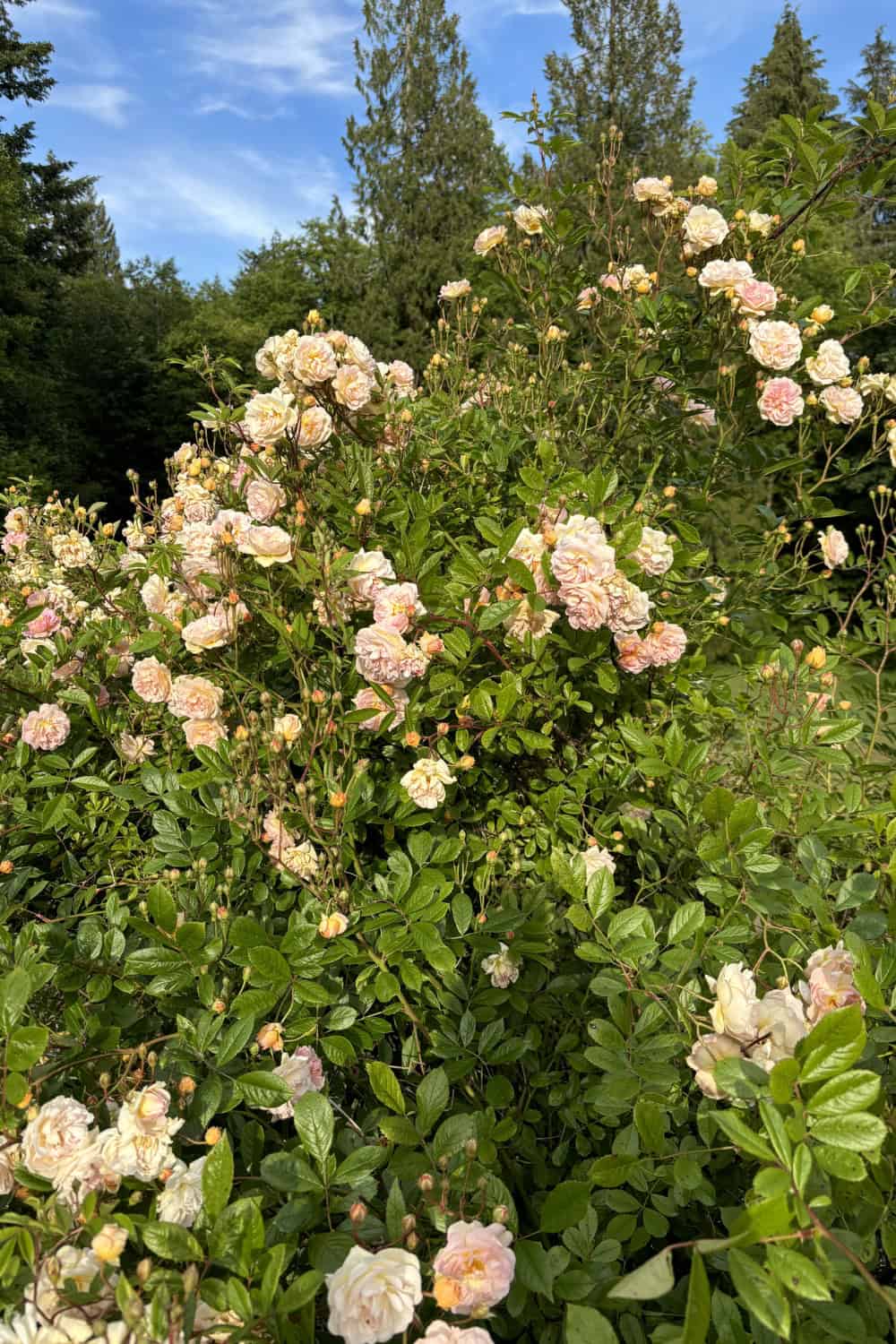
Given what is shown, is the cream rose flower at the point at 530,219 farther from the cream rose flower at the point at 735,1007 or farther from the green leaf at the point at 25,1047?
the green leaf at the point at 25,1047

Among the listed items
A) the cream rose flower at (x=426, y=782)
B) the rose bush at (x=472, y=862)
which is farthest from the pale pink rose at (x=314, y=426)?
the cream rose flower at (x=426, y=782)

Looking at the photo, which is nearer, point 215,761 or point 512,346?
point 215,761

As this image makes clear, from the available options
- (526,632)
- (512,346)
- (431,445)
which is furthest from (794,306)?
(526,632)

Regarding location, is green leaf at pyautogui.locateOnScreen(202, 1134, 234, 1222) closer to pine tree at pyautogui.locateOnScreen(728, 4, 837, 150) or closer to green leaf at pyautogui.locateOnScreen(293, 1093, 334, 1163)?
green leaf at pyautogui.locateOnScreen(293, 1093, 334, 1163)

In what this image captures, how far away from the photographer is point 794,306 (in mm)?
2215

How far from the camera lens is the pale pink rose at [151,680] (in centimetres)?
164

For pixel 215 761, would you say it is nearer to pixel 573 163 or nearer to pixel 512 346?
pixel 512 346

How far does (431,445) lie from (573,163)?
42.9 feet

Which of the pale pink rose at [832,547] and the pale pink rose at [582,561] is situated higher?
the pale pink rose at [832,547]

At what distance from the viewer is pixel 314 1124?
33.0 inches

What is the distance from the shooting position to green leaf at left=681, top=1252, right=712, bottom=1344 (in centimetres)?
53

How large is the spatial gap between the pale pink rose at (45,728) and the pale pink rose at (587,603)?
3.82 feet

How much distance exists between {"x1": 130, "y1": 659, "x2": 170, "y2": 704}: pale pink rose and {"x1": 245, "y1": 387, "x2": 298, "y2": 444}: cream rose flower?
20.7 inches

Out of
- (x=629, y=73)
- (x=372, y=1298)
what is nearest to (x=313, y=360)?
(x=372, y=1298)
